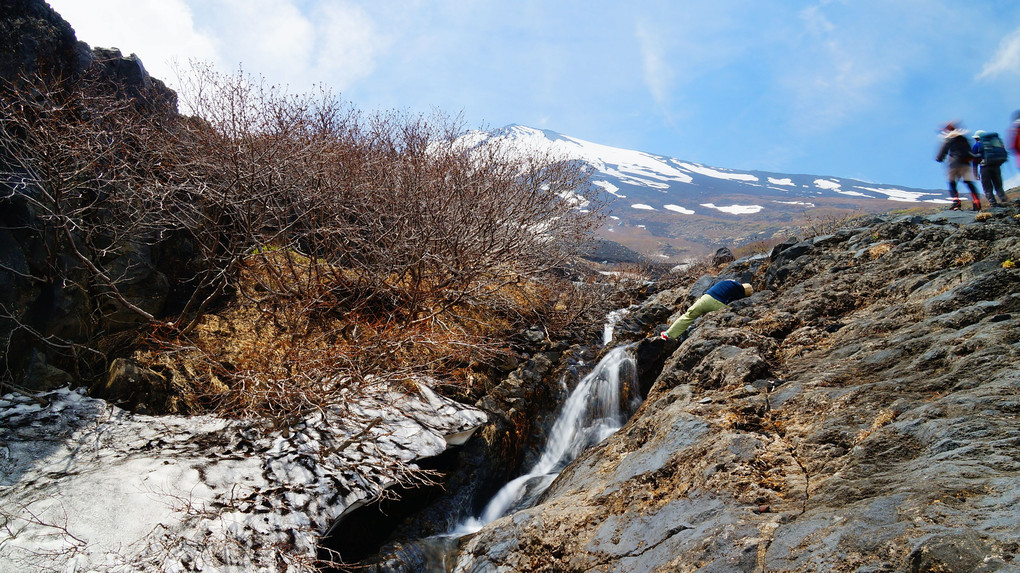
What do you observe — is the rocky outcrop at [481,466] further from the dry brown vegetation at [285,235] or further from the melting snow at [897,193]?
the melting snow at [897,193]

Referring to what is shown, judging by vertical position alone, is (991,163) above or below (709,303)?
above

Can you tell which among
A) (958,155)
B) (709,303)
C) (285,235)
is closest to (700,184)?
(958,155)

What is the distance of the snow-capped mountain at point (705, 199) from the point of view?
302ft

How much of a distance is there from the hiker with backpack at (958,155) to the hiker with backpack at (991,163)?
10.8 inches

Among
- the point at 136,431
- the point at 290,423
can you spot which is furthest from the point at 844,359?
the point at 136,431

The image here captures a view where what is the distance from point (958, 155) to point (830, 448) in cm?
835

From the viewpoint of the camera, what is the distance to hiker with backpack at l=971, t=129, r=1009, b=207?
23.1 feet

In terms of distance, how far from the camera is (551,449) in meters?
6.69

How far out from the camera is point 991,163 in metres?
7.07

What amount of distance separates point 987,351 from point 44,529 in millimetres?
6230

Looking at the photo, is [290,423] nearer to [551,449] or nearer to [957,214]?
[551,449]

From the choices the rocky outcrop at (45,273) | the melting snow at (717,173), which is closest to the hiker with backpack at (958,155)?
the rocky outcrop at (45,273)

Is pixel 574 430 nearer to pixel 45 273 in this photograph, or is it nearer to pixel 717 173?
pixel 45 273

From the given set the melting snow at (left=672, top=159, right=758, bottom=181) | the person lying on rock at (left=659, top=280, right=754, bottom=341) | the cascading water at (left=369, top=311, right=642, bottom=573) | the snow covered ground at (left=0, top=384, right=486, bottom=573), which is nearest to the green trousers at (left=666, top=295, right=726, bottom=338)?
the person lying on rock at (left=659, top=280, right=754, bottom=341)
